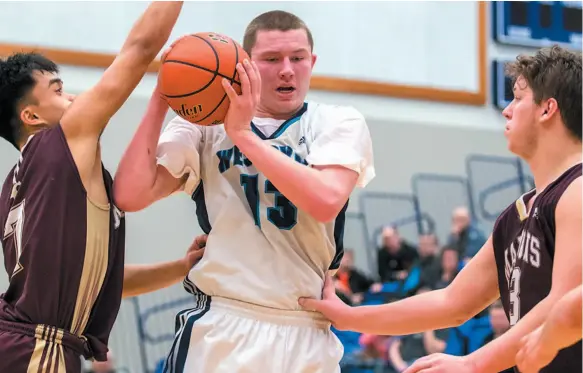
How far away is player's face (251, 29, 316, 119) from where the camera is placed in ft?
12.5

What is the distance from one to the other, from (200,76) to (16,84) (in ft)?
3.14

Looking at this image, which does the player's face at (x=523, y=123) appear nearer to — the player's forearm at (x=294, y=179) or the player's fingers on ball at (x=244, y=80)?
the player's forearm at (x=294, y=179)

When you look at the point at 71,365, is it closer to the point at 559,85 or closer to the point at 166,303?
the point at 559,85

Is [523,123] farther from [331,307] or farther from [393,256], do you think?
[393,256]

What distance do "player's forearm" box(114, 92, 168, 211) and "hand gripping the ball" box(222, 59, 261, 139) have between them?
0.34 meters

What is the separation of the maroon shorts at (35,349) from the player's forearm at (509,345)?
164 cm

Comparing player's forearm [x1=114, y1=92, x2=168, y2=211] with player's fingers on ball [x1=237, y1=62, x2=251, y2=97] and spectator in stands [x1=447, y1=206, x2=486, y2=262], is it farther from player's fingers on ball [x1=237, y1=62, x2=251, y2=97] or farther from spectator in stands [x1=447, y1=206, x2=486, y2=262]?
spectator in stands [x1=447, y1=206, x2=486, y2=262]

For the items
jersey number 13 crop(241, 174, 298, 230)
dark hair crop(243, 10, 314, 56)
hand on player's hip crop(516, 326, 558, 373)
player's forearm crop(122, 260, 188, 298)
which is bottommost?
player's forearm crop(122, 260, 188, 298)

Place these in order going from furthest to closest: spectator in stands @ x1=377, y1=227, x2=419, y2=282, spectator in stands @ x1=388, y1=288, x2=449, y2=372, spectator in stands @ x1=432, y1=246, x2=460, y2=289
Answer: spectator in stands @ x1=377, y1=227, x2=419, y2=282 → spectator in stands @ x1=432, y1=246, x2=460, y2=289 → spectator in stands @ x1=388, y1=288, x2=449, y2=372

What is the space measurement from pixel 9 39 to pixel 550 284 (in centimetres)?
890

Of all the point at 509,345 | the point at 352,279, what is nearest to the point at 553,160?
the point at 509,345

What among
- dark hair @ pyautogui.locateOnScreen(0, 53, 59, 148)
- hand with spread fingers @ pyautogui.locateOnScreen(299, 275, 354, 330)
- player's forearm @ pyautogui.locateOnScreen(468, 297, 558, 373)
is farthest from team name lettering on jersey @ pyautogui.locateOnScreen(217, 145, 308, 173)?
player's forearm @ pyautogui.locateOnScreen(468, 297, 558, 373)

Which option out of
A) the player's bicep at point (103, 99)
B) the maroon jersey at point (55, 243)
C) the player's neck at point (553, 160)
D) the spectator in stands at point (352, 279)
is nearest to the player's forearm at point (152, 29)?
the player's bicep at point (103, 99)

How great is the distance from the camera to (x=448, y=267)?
10734 mm
